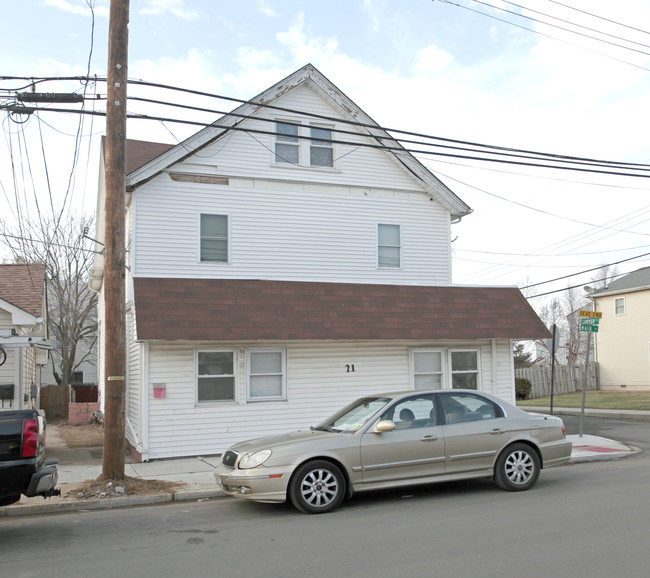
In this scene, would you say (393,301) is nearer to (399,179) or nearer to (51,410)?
(399,179)

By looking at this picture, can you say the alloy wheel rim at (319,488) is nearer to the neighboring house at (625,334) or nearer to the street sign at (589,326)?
the street sign at (589,326)

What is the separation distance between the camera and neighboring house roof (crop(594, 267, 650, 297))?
3506cm

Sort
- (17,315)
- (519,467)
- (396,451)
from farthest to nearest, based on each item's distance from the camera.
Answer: (17,315) < (519,467) < (396,451)

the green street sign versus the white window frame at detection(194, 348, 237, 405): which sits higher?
the green street sign

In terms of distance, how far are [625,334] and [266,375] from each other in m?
28.6

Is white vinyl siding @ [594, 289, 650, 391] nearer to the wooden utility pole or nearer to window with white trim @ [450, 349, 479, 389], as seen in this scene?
window with white trim @ [450, 349, 479, 389]

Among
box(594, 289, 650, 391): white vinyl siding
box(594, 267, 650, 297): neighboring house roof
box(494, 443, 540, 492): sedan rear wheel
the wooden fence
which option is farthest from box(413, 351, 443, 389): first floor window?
box(594, 289, 650, 391): white vinyl siding

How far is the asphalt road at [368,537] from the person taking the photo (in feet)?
19.0

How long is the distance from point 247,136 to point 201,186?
5.59ft

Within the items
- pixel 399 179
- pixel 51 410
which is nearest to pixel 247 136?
pixel 399 179

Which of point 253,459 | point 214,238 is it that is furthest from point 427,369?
point 253,459

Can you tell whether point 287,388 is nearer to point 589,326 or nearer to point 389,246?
point 389,246

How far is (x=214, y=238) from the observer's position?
14.8 m

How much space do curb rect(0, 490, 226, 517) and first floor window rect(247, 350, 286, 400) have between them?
4.31 meters
